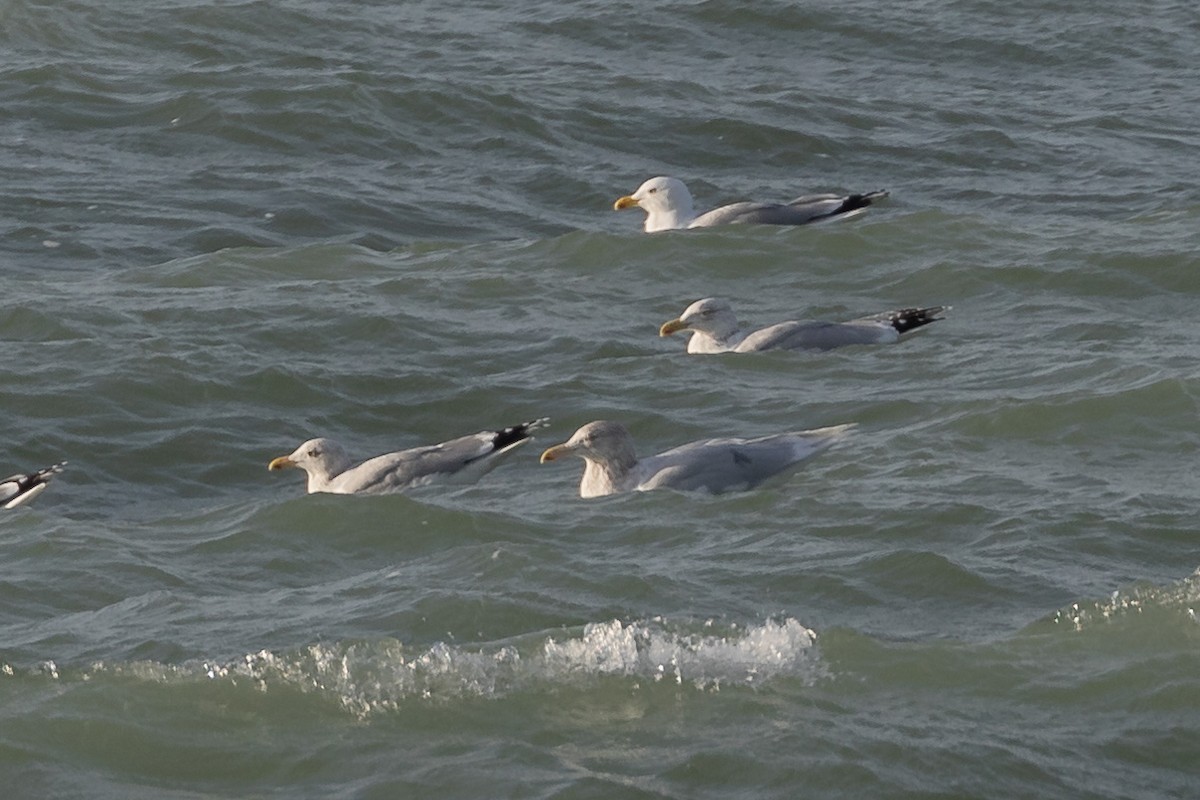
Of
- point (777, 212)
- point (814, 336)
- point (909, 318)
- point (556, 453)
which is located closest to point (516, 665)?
point (556, 453)

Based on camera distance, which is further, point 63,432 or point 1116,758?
point 63,432

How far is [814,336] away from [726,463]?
2.71 m

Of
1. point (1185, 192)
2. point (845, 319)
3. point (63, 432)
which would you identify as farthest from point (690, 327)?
point (1185, 192)

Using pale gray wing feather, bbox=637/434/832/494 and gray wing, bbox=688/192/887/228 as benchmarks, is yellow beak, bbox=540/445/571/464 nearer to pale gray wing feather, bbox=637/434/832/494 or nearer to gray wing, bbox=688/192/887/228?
pale gray wing feather, bbox=637/434/832/494

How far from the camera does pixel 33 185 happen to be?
685 inches

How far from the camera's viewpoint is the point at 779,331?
1368 centimetres

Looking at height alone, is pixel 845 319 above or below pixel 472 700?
below

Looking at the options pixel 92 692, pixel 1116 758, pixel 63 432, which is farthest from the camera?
pixel 63 432

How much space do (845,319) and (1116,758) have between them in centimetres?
737

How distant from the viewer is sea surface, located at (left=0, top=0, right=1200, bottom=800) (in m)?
7.88

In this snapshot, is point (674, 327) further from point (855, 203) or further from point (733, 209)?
point (855, 203)

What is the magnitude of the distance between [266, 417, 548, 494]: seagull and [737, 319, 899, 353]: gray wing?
213 centimetres

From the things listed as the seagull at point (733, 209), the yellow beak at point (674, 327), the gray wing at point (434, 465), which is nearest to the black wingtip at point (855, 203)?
the seagull at point (733, 209)

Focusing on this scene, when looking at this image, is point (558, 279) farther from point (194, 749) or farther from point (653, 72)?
point (194, 749)
